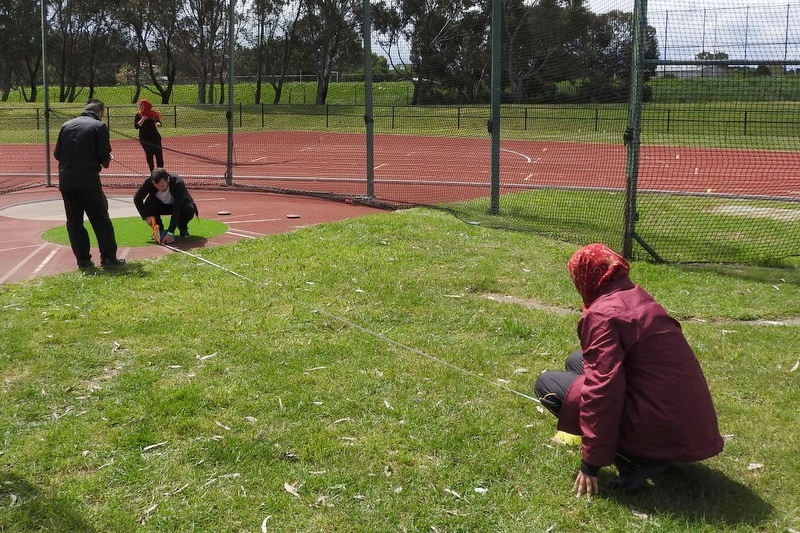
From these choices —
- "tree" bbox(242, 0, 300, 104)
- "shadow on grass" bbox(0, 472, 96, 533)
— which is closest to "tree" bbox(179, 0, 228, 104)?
"tree" bbox(242, 0, 300, 104)

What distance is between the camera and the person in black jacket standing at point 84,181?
26.3 ft

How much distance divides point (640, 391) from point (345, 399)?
6.42ft

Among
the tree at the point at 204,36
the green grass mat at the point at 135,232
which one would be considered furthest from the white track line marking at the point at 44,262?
the tree at the point at 204,36

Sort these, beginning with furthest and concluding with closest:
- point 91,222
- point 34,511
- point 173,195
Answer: point 173,195
point 91,222
point 34,511

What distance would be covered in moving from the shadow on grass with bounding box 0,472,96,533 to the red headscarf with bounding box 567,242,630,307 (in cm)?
254

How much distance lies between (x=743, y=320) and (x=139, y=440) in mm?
4968

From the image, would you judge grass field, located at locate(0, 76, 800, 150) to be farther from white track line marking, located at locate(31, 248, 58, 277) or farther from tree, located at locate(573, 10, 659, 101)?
white track line marking, located at locate(31, 248, 58, 277)

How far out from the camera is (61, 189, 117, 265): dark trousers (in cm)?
810

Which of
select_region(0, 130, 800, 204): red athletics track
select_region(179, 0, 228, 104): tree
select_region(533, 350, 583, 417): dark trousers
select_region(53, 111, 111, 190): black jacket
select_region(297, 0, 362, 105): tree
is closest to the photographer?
select_region(533, 350, 583, 417): dark trousers

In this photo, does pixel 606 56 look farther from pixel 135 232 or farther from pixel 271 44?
pixel 271 44

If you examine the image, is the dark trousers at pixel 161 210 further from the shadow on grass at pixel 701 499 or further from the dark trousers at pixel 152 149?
the shadow on grass at pixel 701 499

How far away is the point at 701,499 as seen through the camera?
3873 millimetres

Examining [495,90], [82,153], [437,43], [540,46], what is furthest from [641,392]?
[437,43]

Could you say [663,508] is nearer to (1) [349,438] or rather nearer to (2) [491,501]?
(2) [491,501]
